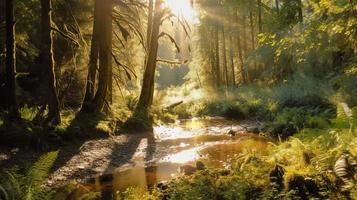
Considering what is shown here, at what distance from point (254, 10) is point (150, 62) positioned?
17.1 metres

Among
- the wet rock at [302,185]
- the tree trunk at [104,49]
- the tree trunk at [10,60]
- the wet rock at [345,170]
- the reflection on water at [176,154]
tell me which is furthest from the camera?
the tree trunk at [104,49]

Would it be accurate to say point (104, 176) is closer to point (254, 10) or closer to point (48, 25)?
point (48, 25)

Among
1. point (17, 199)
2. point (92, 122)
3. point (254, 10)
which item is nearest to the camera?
point (17, 199)

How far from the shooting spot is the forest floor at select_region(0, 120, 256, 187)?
30.9ft

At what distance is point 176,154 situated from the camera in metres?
12.1

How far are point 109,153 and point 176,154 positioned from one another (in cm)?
199

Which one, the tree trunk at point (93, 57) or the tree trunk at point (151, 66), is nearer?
the tree trunk at point (93, 57)

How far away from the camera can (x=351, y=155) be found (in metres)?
6.49

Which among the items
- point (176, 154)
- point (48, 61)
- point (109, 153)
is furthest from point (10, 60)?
point (176, 154)

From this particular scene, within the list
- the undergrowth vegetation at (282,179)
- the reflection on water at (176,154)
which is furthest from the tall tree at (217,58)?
the undergrowth vegetation at (282,179)

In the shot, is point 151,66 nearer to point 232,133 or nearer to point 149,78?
point 149,78

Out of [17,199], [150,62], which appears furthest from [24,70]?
[17,199]

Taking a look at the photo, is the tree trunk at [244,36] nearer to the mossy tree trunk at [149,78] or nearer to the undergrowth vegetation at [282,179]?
the mossy tree trunk at [149,78]

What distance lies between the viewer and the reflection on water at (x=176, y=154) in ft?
29.2
